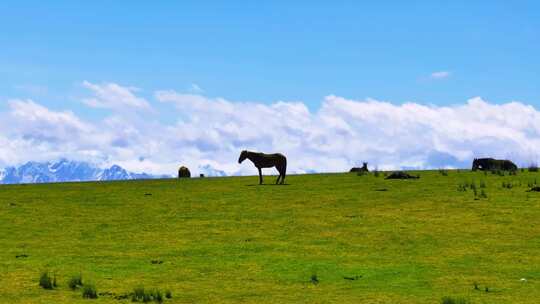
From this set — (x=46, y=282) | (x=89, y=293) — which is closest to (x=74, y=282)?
(x=46, y=282)

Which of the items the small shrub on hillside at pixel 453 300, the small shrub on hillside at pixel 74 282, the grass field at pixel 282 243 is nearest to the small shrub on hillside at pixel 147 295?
the grass field at pixel 282 243

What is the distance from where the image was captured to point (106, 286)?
2089 cm

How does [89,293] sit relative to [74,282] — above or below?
below

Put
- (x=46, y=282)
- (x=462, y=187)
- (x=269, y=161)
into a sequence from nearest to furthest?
(x=46, y=282), (x=462, y=187), (x=269, y=161)

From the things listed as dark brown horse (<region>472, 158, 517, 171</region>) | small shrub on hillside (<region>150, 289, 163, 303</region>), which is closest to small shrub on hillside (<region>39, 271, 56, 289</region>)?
small shrub on hillside (<region>150, 289, 163, 303</region>)

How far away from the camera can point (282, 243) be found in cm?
2823

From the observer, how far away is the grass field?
20484mm

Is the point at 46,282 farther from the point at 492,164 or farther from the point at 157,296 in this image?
the point at 492,164

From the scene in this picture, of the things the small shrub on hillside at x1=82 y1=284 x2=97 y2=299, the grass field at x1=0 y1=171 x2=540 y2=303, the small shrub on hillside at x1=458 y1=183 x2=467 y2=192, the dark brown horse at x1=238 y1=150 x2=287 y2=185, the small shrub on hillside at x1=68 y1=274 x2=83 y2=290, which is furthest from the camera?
the dark brown horse at x1=238 y1=150 x2=287 y2=185

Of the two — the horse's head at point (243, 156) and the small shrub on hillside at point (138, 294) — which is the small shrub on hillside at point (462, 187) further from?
the small shrub on hillside at point (138, 294)

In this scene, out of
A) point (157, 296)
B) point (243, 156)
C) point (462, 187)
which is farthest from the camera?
point (243, 156)

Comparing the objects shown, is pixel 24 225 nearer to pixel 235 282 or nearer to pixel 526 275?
pixel 235 282

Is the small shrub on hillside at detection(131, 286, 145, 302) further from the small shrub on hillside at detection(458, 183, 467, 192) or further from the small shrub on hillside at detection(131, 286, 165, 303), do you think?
the small shrub on hillside at detection(458, 183, 467, 192)

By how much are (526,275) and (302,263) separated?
6.71 m
